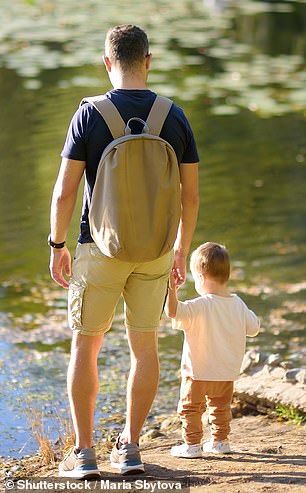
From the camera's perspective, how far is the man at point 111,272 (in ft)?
10.4

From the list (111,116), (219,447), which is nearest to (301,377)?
(219,447)

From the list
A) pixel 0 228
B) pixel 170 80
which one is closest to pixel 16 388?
pixel 0 228

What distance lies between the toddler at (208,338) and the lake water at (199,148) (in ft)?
2.91

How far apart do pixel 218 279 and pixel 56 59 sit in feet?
35.5

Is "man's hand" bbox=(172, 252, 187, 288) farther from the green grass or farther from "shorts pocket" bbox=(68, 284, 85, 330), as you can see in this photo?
the green grass

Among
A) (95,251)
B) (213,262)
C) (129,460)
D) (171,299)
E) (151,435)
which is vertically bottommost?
(151,435)

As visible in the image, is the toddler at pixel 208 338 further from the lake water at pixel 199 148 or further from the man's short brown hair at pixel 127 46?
the lake water at pixel 199 148

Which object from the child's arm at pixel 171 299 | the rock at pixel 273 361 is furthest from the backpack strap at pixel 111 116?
the rock at pixel 273 361

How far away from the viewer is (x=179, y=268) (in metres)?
3.54

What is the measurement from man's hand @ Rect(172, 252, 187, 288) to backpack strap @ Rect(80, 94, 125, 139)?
1.91 ft

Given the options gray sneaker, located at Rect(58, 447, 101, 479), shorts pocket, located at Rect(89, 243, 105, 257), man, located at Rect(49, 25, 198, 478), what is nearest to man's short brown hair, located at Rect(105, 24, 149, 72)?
man, located at Rect(49, 25, 198, 478)

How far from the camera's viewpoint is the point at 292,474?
130 inches

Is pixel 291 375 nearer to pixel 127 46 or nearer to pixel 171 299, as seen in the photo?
pixel 171 299

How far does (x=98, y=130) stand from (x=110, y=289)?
1.66ft
